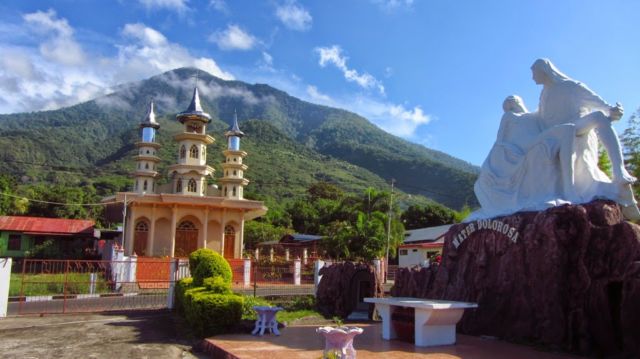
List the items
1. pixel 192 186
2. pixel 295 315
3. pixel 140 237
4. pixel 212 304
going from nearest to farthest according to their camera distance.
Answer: pixel 212 304
pixel 295 315
pixel 140 237
pixel 192 186

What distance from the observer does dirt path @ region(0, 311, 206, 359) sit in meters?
9.29

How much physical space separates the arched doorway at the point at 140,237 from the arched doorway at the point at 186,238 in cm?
187

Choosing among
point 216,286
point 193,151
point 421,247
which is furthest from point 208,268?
point 421,247

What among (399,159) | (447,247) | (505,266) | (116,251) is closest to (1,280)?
(116,251)

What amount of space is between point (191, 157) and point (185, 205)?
3721 mm

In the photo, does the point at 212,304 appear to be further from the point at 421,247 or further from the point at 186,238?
the point at 421,247

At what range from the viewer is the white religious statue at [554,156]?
34.1 feet

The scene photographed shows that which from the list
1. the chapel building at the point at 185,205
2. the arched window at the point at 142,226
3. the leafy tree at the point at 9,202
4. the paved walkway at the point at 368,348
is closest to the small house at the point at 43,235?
the chapel building at the point at 185,205

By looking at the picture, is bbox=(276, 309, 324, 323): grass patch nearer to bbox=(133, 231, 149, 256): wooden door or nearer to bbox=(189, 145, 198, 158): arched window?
bbox=(133, 231, 149, 256): wooden door

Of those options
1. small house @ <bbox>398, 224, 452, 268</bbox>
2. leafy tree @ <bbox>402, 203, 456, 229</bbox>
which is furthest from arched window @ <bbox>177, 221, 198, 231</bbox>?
leafy tree @ <bbox>402, 203, 456, 229</bbox>

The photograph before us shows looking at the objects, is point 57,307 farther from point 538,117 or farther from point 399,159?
point 399,159

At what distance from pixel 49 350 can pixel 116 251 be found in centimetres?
1375

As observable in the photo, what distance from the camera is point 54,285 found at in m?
18.6

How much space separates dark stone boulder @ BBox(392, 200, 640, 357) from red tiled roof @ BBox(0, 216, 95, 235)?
3109cm
